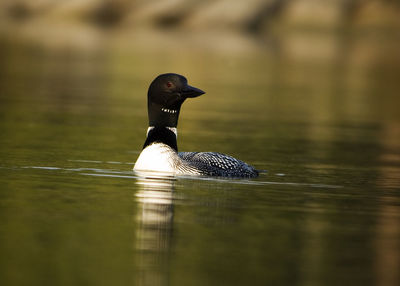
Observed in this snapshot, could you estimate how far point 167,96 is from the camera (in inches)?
493

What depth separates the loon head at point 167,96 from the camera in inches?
490

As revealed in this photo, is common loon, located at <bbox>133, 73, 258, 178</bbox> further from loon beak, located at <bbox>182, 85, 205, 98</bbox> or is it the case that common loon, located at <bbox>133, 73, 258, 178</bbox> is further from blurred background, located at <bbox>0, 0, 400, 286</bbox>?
blurred background, located at <bbox>0, 0, 400, 286</bbox>

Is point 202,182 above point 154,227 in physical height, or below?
above

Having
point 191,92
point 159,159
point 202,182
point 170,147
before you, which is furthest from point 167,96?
point 202,182

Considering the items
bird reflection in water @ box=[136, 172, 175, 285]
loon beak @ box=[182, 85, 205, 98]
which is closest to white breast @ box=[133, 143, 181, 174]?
bird reflection in water @ box=[136, 172, 175, 285]

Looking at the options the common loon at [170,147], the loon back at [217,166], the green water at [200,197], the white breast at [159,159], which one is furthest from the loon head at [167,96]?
the green water at [200,197]

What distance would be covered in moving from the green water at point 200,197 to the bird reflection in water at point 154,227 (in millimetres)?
16

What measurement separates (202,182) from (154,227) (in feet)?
9.95

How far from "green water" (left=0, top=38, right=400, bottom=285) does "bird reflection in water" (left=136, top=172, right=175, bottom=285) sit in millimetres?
16

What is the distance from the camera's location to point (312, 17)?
88.7 m

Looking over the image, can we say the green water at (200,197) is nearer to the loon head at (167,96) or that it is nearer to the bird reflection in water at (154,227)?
the bird reflection in water at (154,227)

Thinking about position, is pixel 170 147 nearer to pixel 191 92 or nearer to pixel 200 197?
pixel 191 92

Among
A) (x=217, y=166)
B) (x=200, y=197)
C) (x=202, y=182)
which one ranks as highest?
(x=217, y=166)

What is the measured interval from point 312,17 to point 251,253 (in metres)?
81.6
